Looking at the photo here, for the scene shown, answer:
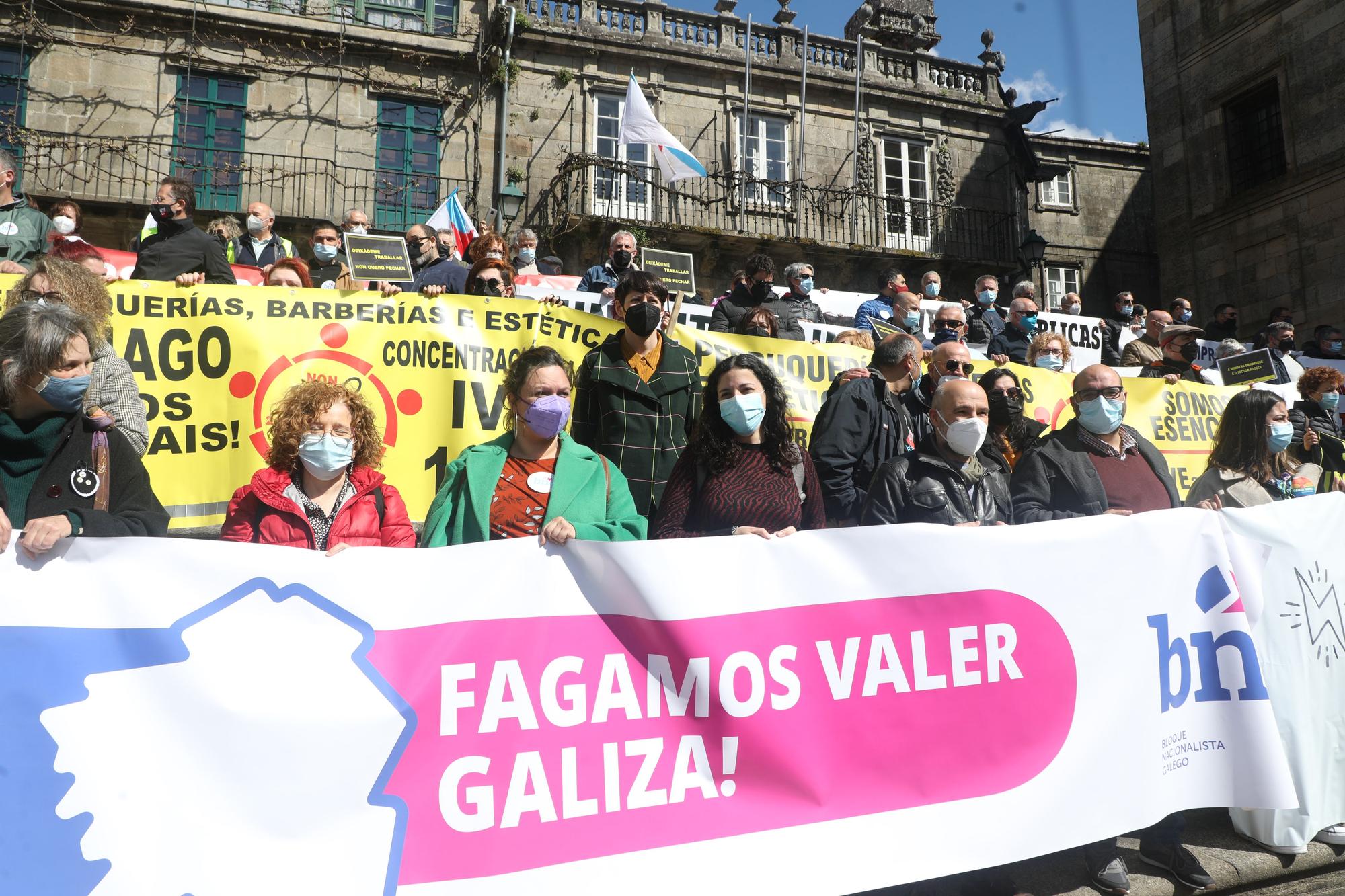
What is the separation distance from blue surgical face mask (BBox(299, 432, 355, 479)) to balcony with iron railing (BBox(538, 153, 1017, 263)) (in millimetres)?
13935

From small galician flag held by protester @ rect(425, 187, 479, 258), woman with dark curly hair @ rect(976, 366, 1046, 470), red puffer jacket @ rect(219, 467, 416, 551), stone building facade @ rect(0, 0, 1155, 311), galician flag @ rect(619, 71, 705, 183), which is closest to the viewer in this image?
red puffer jacket @ rect(219, 467, 416, 551)

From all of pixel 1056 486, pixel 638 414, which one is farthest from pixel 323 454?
pixel 1056 486

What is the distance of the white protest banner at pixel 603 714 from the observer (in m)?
2.09

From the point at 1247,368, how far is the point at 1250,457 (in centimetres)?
309

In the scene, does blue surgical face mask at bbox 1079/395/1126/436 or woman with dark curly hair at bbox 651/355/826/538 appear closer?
woman with dark curly hair at bbox 651/355/826/538

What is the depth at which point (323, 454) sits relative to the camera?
9.57 feet

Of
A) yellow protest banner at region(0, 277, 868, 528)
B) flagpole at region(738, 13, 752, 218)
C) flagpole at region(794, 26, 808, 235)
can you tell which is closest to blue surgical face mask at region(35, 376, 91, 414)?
yellow protest banner at region(0, 277, 868, 528)

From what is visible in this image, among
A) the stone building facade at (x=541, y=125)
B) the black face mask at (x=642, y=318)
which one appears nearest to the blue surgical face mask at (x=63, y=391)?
the black face mask at (x=642, y=318)

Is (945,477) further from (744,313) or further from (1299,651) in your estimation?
(744,313)

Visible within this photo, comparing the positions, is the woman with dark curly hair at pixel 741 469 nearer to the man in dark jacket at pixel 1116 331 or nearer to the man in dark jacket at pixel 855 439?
the man in dark jacket at pixel 855 439

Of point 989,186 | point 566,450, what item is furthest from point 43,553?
point 989,186

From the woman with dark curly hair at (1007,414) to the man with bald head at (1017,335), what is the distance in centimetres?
274

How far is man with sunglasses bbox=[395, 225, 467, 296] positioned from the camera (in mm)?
6488

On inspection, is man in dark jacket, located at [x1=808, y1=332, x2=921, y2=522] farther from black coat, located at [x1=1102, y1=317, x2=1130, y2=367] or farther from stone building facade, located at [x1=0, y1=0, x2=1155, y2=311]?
stone building facade, located at [x1=0, y1=0, x2=1155, y2=311]
